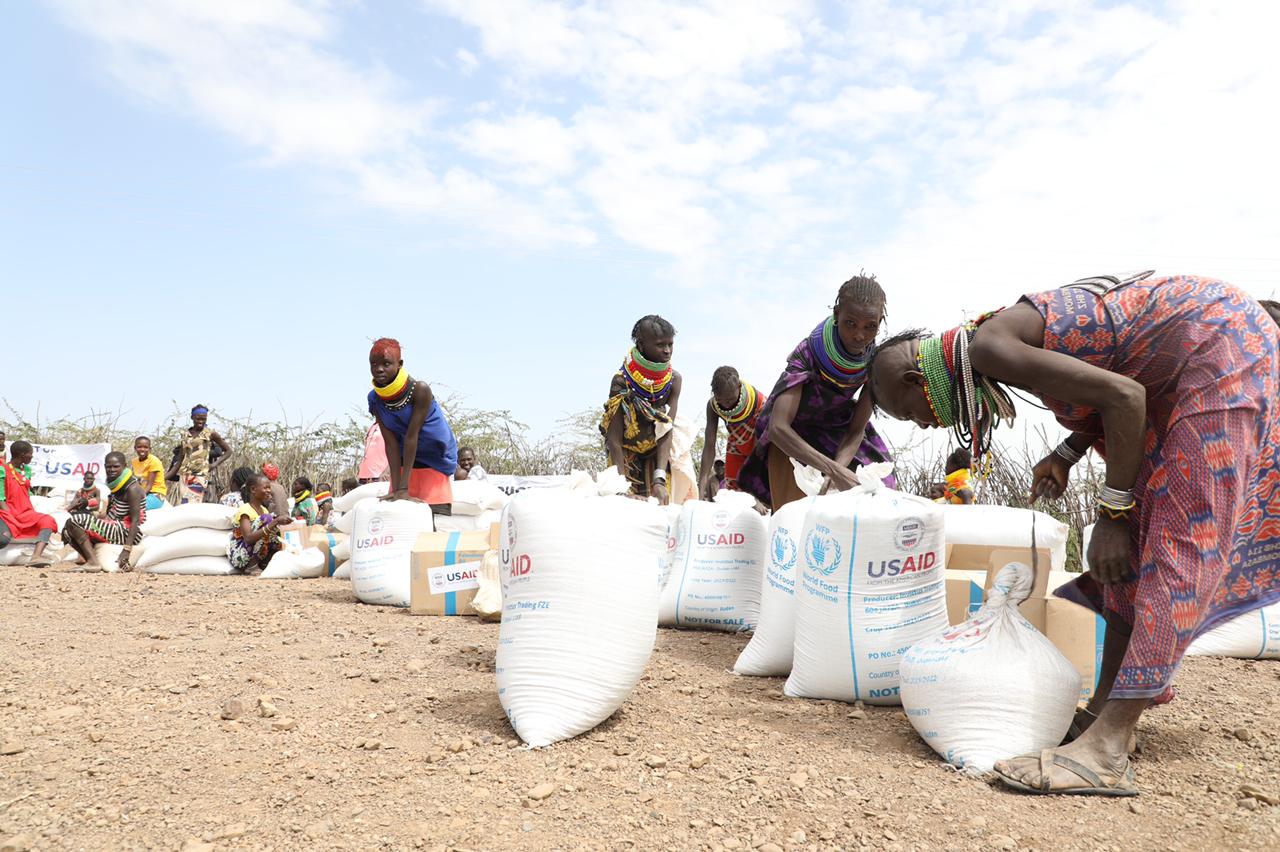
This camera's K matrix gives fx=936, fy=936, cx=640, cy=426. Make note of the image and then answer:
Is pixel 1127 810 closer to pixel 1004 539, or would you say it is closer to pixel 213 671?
pixel 1004 539

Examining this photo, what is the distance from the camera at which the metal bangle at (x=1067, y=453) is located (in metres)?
2.44

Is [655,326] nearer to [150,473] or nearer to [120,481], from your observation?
[120,481]

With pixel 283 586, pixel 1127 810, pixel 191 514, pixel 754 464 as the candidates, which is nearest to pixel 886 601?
pixel 1127 810

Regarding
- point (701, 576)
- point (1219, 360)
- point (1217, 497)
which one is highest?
point (1219, 360)

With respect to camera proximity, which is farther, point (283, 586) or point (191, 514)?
point (191, 514)

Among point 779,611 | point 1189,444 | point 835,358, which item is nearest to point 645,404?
point 835,358

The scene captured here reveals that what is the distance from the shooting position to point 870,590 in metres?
2.59

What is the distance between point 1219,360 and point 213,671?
9.35ft

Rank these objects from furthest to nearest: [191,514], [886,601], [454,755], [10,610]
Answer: [191,514]
[10,610]
[886,601]
[454,755]

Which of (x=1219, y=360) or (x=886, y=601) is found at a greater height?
(x=1219, y=360)

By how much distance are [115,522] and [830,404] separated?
6.41 metres

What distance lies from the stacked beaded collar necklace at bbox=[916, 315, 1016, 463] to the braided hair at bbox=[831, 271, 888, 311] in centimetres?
124

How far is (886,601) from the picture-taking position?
2588mm

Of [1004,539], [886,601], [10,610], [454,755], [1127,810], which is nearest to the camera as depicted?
[1127,810]
